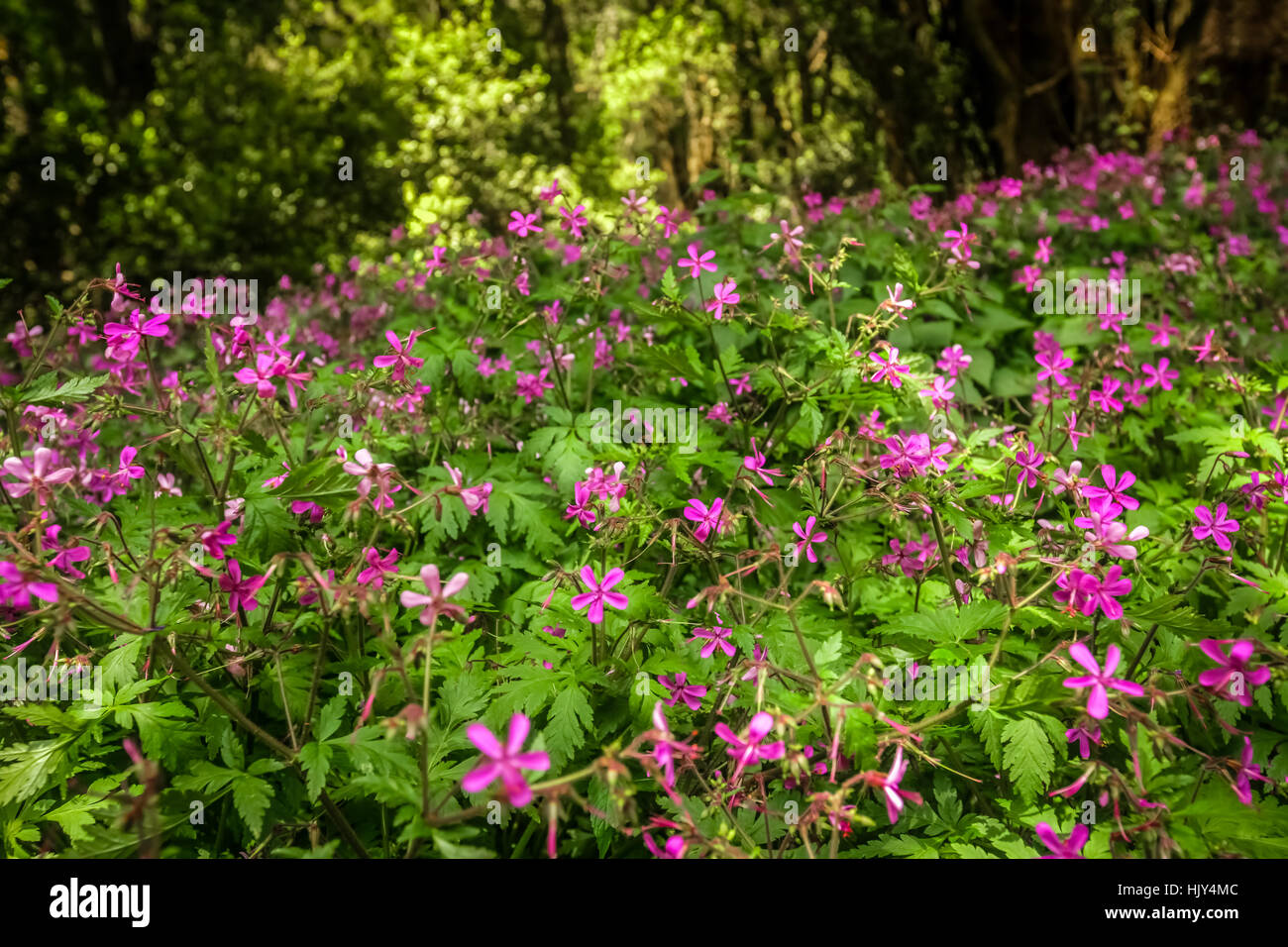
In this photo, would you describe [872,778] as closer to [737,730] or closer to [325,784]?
[737,730]

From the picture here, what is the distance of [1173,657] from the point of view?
7.27 ft

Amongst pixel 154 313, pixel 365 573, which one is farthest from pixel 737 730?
pixel 154 313

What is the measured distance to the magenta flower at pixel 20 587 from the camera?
144cm

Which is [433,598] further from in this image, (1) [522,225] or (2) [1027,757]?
(1) [522,225]

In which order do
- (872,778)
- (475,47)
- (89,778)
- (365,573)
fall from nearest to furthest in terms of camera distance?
(872,778) → (365,573) → (89,778) → (475,47)

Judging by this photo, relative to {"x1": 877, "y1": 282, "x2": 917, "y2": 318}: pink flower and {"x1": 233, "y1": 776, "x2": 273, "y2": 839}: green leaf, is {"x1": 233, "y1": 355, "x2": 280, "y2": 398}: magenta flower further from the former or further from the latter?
{"x1": 877, "y1": 282, "x2": 917, "y2": 318}: pink flower

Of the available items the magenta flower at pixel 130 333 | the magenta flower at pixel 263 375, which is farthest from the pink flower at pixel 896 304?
the magenta flower at pixel 130 333

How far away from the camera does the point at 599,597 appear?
1866 millimetres

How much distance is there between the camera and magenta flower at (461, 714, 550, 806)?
1192 mm

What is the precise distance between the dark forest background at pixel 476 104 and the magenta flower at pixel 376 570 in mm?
7198

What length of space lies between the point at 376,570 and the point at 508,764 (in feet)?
2.35

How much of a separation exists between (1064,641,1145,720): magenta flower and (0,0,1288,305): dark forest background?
7.41m
